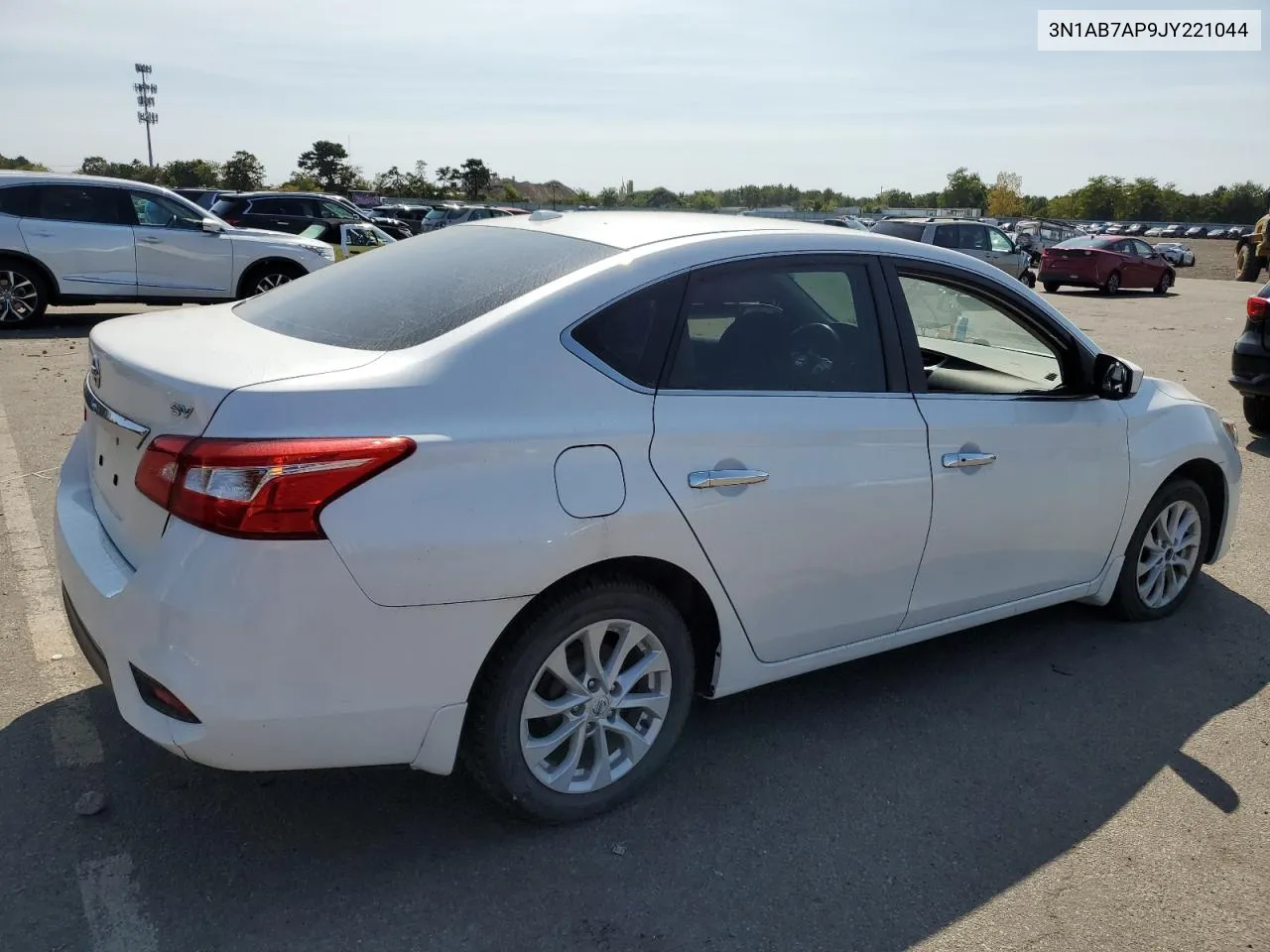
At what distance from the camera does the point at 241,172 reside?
7281 cm

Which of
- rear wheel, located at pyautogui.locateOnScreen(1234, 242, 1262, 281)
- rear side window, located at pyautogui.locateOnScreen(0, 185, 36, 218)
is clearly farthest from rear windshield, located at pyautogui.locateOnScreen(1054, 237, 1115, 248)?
rear side window, located at pyautogui.locateOnScreen(0, 185, 36, 218)

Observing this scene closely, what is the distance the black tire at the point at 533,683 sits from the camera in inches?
107

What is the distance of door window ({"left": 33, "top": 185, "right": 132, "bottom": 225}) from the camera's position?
39.7 feet

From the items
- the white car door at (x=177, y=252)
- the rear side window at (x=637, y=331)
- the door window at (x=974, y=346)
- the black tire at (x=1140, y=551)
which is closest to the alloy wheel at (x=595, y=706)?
the rear side window at (x=637, y=331)

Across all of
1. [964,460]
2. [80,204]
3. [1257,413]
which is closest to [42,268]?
[80,204]

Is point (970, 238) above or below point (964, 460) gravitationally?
above

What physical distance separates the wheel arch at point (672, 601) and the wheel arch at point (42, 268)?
38.3 feet

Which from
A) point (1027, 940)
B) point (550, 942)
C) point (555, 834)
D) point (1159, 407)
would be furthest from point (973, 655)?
point (550, 942)

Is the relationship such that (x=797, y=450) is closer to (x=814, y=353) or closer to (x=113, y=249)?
(x=814, y=353)

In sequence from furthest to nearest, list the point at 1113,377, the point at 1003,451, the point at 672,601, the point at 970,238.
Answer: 1. the point at 970,238
2. the point at 1113,377
3. the point at 1003,451
4. the point at 672,601

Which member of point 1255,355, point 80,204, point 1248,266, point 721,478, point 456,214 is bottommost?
point 1255,355

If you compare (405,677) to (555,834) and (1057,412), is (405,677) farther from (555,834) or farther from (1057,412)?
(1057,412)

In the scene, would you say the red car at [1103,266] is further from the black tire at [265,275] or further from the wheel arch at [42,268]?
the wheel arch at [42,268]

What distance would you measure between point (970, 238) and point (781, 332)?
20572 millimetres
